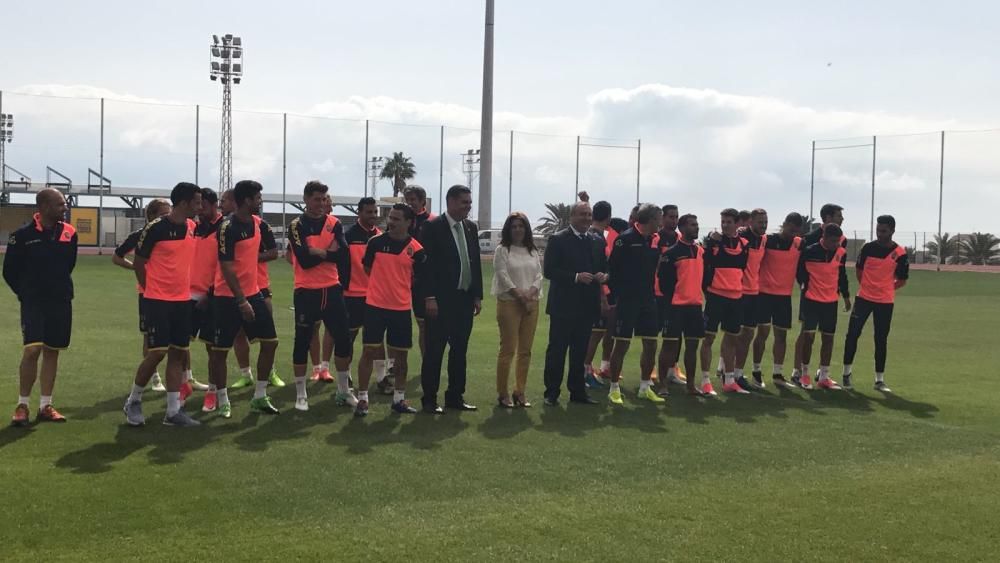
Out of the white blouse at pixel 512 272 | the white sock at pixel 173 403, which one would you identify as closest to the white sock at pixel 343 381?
the white sock at pixel 173 403

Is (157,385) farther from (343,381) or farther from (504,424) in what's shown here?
(504,424)

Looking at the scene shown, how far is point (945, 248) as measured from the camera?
5347 centimetres

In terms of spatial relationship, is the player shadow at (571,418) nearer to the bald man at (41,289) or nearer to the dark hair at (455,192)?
the dark hair at (455,192)

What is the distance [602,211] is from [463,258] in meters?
1.99

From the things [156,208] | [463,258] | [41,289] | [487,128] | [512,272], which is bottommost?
[41,289]

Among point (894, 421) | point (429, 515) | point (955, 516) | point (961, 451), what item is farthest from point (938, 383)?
point (429, 515)

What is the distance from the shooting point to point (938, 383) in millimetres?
10258

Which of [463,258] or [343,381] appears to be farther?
[343,381]

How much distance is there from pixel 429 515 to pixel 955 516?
312 centimetres

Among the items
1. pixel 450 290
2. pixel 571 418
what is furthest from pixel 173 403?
pixel 571 418

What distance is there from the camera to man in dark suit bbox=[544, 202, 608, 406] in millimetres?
8539

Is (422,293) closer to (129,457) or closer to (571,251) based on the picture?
(571,251)

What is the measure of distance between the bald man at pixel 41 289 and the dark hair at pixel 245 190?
1395 millimetres

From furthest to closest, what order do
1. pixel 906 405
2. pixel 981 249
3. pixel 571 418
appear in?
1. pixel 981 249
2. pixel 906 405
3. pixel 571 418
